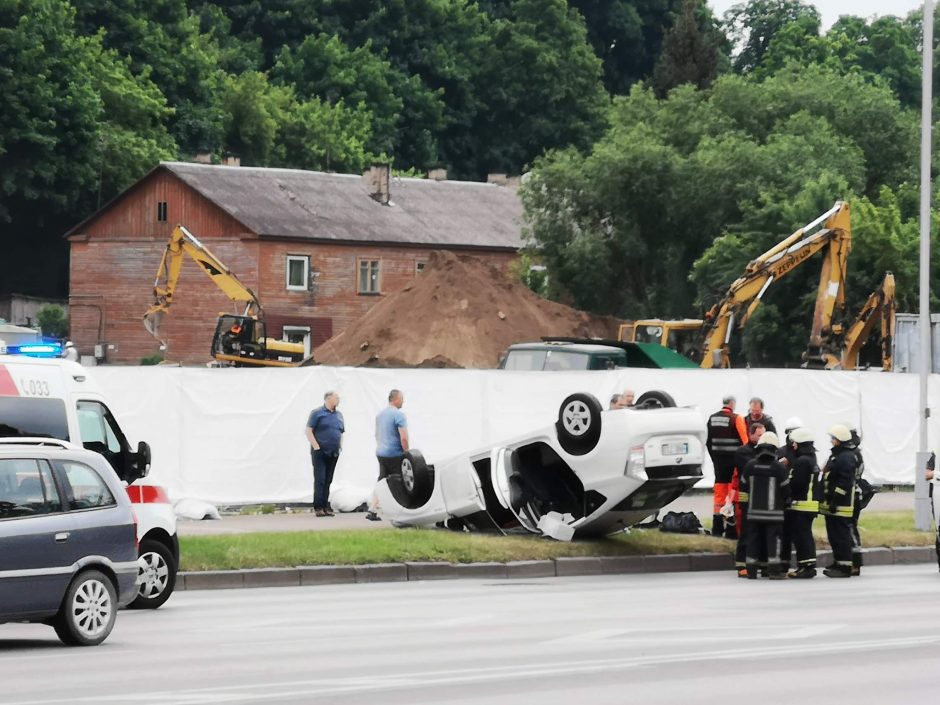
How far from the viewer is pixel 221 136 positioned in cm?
10356

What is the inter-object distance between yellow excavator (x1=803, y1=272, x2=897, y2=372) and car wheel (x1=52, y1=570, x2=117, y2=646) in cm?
3415

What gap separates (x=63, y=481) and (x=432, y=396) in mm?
15119

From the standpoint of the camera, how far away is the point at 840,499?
2252 centimetres

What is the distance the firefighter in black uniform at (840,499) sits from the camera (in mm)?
22562

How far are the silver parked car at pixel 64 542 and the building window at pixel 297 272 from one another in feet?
222

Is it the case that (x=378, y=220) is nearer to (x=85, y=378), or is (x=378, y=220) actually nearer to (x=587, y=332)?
(x=587, y=332)

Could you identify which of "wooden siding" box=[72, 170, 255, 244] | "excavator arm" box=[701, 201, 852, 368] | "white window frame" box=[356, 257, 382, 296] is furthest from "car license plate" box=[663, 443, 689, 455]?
"white window frame" box=[356, 257, 382, 296]

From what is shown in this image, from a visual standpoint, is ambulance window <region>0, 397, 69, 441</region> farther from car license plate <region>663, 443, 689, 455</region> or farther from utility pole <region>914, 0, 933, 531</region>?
utility pole <region>914, 0, 933, 531</region>

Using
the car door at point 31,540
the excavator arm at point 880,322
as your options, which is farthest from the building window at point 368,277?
the car door at point 31,540

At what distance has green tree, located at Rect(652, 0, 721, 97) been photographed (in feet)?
382

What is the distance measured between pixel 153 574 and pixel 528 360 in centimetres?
2149

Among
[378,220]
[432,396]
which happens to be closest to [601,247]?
[378,220]

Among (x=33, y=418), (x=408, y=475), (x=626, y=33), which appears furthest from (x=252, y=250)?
(x=33, y=418)

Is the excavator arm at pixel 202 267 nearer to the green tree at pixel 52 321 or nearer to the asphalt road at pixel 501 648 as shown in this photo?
the green tree at pixel 52 321
